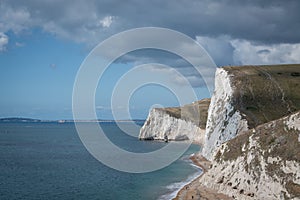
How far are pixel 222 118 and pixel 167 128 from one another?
229 feet

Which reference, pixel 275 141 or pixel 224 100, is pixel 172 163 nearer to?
pixel 224 100

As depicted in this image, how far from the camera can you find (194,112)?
15625 cm

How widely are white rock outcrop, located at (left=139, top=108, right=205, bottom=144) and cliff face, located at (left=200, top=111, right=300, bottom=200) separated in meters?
89.5

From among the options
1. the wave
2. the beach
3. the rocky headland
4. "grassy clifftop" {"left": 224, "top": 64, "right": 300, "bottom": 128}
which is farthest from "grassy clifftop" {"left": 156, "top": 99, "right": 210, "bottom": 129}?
the beach

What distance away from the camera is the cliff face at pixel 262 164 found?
3859 cm

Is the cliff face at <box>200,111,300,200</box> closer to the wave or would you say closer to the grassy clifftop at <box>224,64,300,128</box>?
the wave

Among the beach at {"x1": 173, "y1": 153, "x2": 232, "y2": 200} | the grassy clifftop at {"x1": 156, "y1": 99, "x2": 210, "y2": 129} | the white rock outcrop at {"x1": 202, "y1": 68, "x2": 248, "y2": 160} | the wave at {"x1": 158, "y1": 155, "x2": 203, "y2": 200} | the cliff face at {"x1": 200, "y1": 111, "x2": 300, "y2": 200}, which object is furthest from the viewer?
the grassy clifftop at {"x1": 156, "y1": 99, "x2": 210, "y2": 129}

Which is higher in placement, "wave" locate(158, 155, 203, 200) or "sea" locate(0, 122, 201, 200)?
"sea" locate(0, 122, 201, 200)

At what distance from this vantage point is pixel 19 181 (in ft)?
184

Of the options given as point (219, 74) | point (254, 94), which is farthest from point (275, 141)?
point (219, 74)

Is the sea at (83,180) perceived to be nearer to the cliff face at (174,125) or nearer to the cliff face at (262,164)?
the cliff face at (262,164)

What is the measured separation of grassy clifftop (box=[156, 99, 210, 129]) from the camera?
145 m

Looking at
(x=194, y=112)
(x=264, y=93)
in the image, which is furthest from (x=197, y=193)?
(x=194, y=112)

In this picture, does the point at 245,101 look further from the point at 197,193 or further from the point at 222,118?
the point at 197,193
